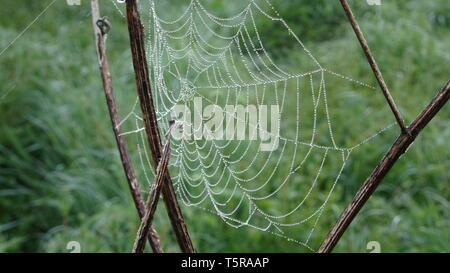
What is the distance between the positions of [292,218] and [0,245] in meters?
1.13

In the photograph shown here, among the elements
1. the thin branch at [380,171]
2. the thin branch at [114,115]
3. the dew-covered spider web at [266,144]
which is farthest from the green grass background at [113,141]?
the thin branch at [380,171]

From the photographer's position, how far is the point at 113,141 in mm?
3041

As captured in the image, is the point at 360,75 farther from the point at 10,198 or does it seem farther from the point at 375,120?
the point at 10,198

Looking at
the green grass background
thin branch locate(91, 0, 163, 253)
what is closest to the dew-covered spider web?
the green grass background

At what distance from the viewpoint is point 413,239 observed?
7.89 feet

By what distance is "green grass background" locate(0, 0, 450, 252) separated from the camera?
2.51m

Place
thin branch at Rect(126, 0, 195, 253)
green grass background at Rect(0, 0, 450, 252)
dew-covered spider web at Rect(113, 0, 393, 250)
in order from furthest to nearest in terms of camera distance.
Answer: green grass background at Rect(0, 0, 450, 252) → dew-covered spider web at Rect(113, 0, 393, 250) → thin branch at Rect(126, 0, 195, 253)

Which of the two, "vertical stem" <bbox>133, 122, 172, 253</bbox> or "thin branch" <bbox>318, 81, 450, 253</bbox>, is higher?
"vertical stem" <bbox>133, 122, 172, 253</bbox>

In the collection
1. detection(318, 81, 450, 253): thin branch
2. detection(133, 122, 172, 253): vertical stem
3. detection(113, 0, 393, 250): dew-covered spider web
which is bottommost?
detection(113, 0, 393, 250): dew-covered spider web

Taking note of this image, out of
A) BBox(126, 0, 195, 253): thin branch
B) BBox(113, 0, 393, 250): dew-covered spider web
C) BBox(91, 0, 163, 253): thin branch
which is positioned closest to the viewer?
BBox(126, 0, 195, 253): thin branch

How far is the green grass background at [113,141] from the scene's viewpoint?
2510 millimetres

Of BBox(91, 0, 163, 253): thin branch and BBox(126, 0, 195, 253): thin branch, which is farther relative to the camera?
BBox(91, 0, 163, 253): thin branch

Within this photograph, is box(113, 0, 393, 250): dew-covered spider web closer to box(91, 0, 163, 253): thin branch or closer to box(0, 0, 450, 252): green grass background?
box(0, 0, 450, 252): green grass background
